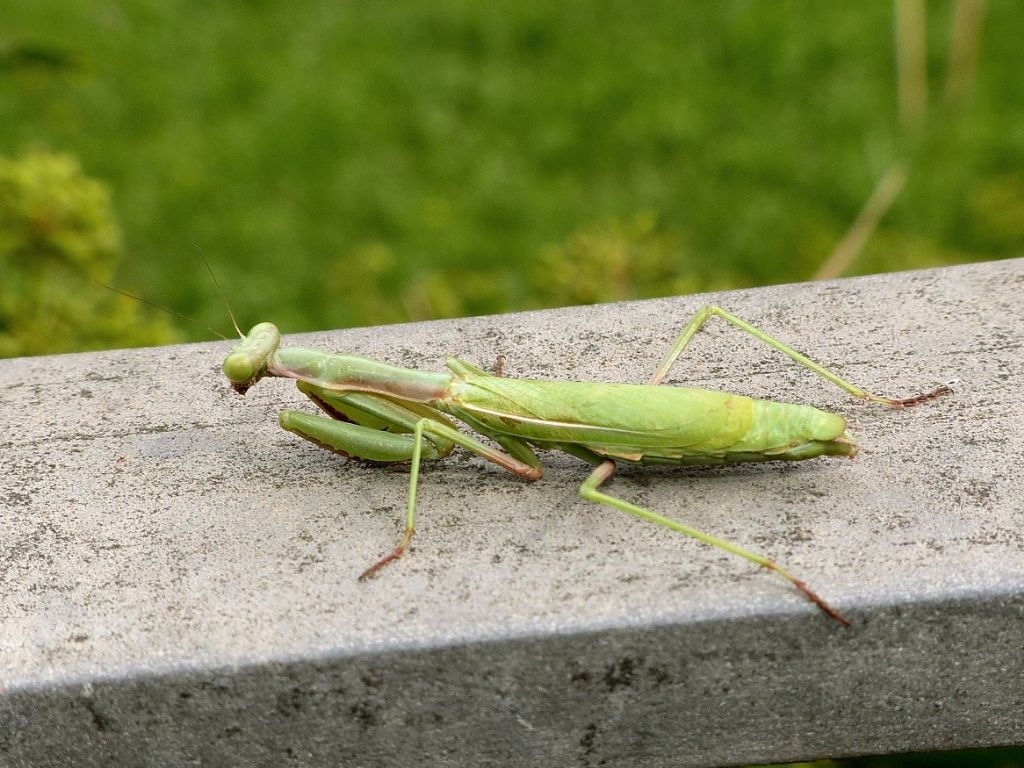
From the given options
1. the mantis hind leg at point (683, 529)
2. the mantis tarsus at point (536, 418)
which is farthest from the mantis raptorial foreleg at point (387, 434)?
the mantis hind leg at point (683, 529)

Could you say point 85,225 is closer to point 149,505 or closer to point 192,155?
point 149,505

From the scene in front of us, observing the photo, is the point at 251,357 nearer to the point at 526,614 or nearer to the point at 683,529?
the point at 526,614

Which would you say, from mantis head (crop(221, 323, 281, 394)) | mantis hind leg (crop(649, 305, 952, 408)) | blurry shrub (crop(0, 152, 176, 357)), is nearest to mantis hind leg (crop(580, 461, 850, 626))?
mantis hind leg (crop(649, 305, 952, 408))

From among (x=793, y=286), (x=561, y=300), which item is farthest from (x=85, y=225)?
(x=793, y=286)

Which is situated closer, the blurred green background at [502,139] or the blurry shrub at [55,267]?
the blurry shrub at [55,267]

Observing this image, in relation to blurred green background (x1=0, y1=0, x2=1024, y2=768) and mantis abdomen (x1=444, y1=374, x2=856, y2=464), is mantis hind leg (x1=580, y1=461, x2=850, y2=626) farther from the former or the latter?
blurred green background (x1=0, y1=0, x2=1024, y2=768)

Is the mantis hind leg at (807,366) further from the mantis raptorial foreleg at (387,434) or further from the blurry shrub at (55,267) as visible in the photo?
the blurry shrub at (55,267)
